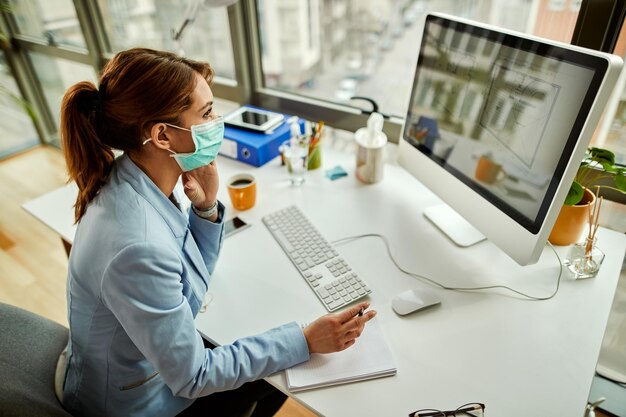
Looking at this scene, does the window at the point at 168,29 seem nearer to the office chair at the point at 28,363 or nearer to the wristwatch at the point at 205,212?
the wristwatch at the point at 205,212

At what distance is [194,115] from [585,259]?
1.03m

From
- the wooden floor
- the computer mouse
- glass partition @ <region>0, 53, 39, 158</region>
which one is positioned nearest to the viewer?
the computer mouse

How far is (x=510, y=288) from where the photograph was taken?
1064mm

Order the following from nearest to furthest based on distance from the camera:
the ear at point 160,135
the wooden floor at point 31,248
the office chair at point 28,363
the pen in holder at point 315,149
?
1. the office chair at point 28,363
2. the ear at point 160,135
3. the pen in holder at point 315,149
4. the wooden floor at point 31,248

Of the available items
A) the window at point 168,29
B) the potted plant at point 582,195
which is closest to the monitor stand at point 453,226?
the potted plant at point 582,195

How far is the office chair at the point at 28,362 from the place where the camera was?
771 millimetres

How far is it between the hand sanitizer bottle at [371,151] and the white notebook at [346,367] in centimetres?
68

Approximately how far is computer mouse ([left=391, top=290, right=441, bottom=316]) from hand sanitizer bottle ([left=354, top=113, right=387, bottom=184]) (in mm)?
544

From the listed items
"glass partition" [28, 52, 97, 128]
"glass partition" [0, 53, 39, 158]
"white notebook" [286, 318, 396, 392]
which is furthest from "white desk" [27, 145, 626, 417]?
"glass partition" [0, 53, 39, 158]

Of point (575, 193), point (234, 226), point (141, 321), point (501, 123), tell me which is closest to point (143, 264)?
point (141, 321)

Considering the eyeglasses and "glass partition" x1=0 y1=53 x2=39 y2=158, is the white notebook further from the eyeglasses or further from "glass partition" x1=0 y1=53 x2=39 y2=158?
"glass partition" x1=0 y1=53 x2=39 y2=158

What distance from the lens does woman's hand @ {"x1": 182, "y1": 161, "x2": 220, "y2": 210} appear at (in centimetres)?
114

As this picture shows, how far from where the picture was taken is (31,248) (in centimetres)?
243

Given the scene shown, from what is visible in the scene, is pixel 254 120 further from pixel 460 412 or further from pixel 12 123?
pixel 12 123
